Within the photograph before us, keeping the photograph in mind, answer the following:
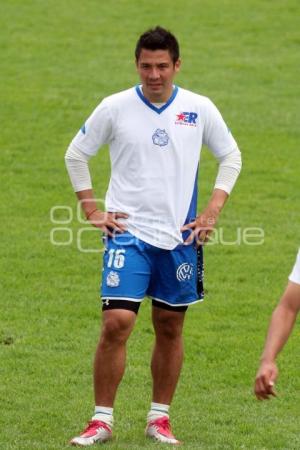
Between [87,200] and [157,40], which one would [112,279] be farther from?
[157,40]

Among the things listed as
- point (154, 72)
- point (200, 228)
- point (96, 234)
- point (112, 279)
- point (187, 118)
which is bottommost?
point (96, 234)

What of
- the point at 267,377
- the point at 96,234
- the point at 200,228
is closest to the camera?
the point at 267,377

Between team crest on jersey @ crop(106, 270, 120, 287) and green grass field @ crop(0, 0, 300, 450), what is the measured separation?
96 centimetres

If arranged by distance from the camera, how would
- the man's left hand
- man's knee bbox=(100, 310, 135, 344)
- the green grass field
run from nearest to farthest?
man's knee bbox=(100, 310, 135, 344) → the man's left hand → the green grass field

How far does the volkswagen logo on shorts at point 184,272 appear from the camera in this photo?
8.23m

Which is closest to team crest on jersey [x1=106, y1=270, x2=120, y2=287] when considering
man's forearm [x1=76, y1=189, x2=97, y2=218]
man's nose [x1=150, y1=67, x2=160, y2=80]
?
man's forearm [x1=76, y1=189, x2=97, y2=218]

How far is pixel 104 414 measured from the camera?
8.14 m

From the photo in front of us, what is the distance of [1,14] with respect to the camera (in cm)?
2342

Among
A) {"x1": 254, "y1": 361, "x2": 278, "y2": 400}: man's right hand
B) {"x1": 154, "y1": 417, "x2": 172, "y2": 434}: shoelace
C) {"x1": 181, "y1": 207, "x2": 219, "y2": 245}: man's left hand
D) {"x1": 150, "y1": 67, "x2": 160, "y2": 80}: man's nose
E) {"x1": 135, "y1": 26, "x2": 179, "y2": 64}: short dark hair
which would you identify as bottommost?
{"x1": 154, "y1": 417, "x2": 172, "y2": 434}: shoelace

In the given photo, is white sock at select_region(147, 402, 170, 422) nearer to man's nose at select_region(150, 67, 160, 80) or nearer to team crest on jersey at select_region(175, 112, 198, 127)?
team crest on jersey at select_region(175, 112, 198, 127)

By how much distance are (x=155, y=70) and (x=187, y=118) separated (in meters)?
0.36

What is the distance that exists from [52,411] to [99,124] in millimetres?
1935

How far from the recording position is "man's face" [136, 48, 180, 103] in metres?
8.10

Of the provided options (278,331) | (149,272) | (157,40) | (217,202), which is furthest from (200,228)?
(278,331)
